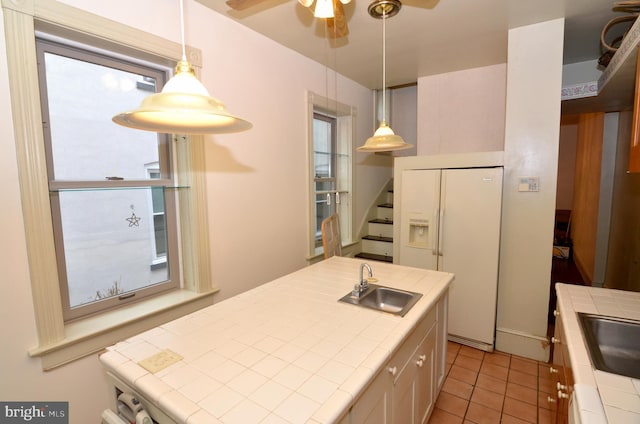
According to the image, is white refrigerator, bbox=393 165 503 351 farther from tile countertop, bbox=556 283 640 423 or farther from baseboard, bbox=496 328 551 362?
tile countertop, bbox=556 283 640 423

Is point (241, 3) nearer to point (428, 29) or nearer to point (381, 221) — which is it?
point (428, 29)

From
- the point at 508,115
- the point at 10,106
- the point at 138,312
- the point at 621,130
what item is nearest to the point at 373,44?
the point at 508,115

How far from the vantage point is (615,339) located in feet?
4.66

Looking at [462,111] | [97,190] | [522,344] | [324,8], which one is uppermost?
[324,8]

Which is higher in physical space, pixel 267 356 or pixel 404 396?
pixel 267 356

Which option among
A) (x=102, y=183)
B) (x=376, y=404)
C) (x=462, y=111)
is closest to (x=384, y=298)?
(x=376, y=404)

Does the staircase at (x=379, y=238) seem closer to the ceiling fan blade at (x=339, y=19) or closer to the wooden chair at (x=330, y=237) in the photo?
the wooden chair at (x=330, y=237)

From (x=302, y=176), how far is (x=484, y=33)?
2.00 m

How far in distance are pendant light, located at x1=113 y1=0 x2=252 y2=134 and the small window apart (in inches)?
36.6

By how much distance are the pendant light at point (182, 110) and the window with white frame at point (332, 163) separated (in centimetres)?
214

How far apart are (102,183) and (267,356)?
143 cm

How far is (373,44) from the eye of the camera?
2.78m

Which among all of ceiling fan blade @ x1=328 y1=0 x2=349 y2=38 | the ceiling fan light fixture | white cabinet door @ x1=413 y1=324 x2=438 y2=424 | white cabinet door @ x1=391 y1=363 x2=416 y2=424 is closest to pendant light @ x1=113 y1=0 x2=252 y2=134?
the ceiling fan light fixture

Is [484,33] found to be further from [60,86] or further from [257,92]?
[60,86]
